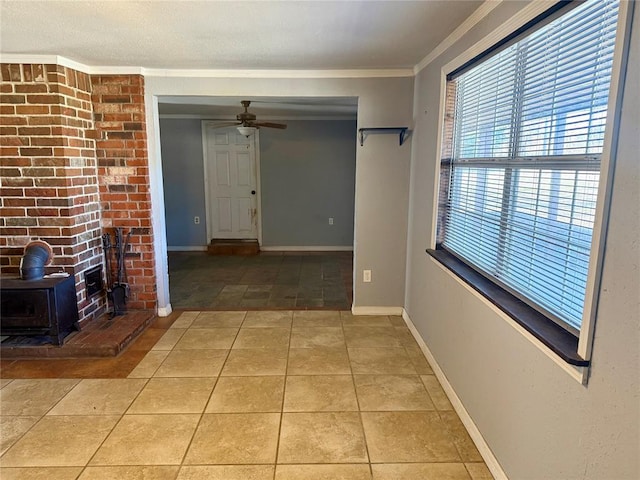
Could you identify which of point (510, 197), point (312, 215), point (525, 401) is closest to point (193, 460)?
point (525, 401)

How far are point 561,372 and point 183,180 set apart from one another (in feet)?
19.4

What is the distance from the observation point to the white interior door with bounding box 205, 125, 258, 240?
6.13 metres

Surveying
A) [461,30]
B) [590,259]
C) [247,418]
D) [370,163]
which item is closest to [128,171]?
[370,163]

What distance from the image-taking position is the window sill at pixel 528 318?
3.97 feet

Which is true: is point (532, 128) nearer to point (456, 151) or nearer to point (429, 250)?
point (456, 151)

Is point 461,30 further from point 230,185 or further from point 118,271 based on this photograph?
point 230,185

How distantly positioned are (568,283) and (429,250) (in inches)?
54.3

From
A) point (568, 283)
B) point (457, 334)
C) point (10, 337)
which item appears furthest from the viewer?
point (10, 337)

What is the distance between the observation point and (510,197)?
1763 mm

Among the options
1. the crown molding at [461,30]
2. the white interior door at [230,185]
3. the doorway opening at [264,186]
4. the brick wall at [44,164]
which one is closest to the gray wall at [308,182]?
the doorway opening at [264,186]

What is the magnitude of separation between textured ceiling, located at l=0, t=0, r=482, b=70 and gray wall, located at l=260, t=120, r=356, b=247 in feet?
9.97

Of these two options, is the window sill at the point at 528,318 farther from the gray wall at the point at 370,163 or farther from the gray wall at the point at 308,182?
the gray wall at the point at 308,182

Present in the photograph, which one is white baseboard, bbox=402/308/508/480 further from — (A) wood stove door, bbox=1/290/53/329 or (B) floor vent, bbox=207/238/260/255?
(B) floor vent, bbox=207/238/260/255

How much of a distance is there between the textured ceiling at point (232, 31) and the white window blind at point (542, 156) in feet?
1.56
